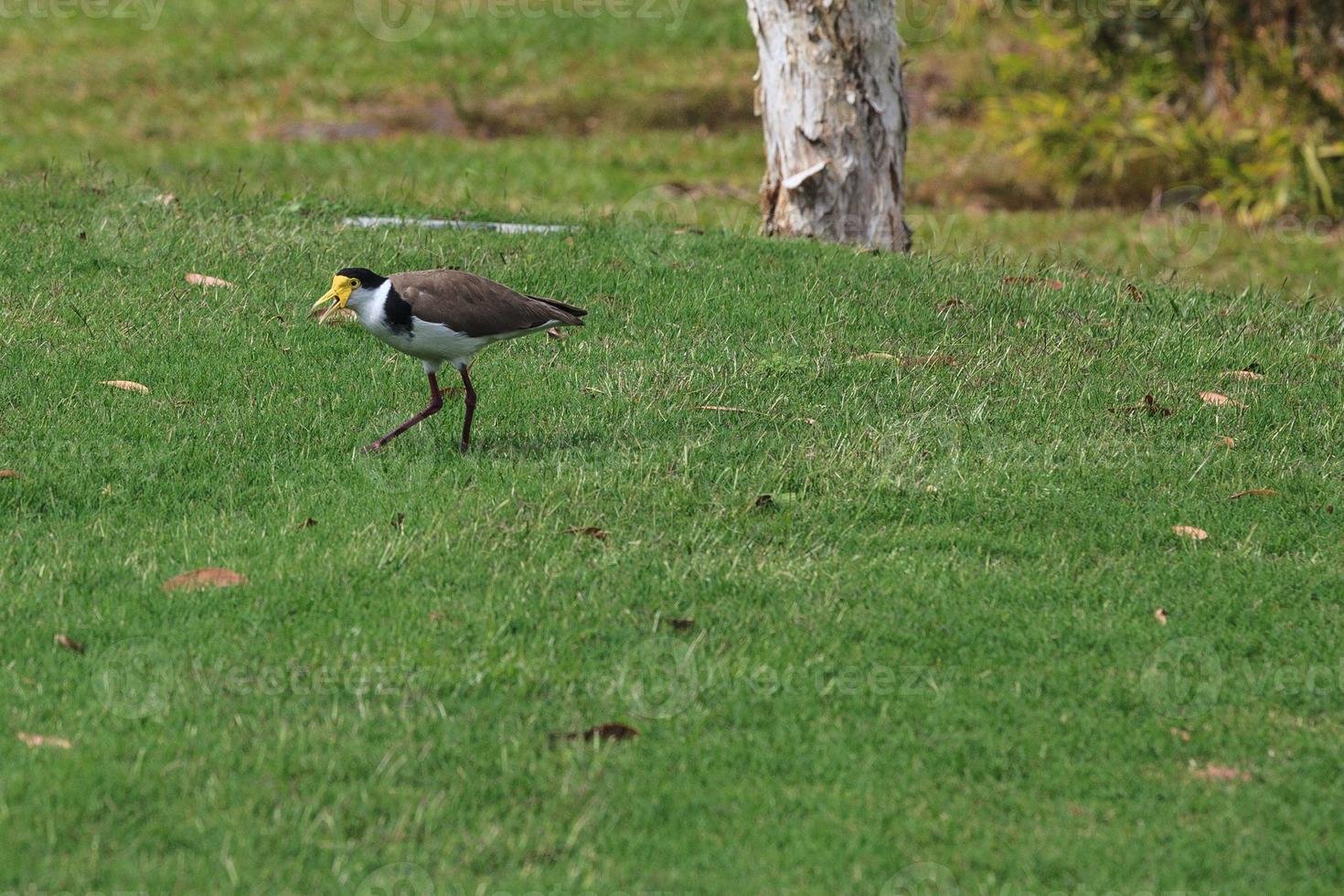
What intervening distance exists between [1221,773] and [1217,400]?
342 cm

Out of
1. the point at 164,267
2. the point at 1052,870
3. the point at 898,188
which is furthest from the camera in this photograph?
the point at 898,188

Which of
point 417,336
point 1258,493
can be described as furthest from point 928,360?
point 417,336

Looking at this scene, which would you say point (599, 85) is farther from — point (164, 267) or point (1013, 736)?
point (1013, 736)

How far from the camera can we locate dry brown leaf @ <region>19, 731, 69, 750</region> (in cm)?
429

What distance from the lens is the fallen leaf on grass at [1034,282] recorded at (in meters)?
9.45

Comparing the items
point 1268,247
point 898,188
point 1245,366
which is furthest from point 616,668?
point 1268,247

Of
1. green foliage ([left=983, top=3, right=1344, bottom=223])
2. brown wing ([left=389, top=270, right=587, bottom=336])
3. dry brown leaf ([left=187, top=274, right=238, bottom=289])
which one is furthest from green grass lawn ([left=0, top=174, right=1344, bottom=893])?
green foliage ([left=983, top=3, right=1344, bottom=223])

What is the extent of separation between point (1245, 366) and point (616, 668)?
464 centimetres

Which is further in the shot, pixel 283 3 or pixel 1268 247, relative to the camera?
pixel 283 3

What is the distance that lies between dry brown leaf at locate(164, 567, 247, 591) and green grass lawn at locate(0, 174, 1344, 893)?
0.05 metres

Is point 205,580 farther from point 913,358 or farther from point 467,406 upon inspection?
point 913,358

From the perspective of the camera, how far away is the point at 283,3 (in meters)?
24.7

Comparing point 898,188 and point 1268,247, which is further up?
point 898,188

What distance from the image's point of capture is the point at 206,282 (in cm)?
852
